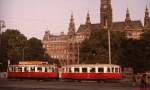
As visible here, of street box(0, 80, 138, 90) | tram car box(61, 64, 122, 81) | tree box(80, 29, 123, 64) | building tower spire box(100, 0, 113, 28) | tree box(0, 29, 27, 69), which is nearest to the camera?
street box(0, 80, 138, 90)

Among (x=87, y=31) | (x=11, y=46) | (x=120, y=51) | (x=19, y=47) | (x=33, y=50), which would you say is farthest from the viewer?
(x=87, y=31)

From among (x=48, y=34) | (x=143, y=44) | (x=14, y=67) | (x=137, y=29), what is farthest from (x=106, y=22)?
Result: (x=14, y=67)

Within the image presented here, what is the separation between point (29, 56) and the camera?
79.8 meters

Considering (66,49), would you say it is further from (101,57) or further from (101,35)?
(101,57)

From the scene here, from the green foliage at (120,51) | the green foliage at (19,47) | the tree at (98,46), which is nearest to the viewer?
the green foliage at (120,51)

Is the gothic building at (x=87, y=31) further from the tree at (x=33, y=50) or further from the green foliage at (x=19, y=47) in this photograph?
the green foliage at (x=19, y=47)

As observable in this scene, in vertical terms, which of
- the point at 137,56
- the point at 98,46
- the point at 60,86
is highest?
the point at 98,46

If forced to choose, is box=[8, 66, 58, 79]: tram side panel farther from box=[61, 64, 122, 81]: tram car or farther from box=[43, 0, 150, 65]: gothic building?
box=[43, 0, 150, 65]: gothic building

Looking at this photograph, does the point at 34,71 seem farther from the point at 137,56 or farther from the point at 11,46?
the point at 11,46

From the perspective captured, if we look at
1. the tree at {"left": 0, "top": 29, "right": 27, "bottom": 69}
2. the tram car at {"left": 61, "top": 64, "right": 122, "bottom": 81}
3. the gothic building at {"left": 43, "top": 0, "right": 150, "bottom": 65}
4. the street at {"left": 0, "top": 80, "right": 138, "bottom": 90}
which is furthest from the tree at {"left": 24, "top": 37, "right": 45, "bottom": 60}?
the street at {"left": 0, "top": 80, "right": 138, "bottom": 90}

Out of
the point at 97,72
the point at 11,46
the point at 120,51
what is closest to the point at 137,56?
the point at 120,51

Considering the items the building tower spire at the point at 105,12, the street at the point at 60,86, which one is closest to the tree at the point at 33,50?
the building tower spire at the point at 105,12

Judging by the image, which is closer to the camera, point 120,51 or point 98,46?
point 120,51

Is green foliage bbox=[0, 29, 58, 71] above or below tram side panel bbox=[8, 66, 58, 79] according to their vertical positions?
above
